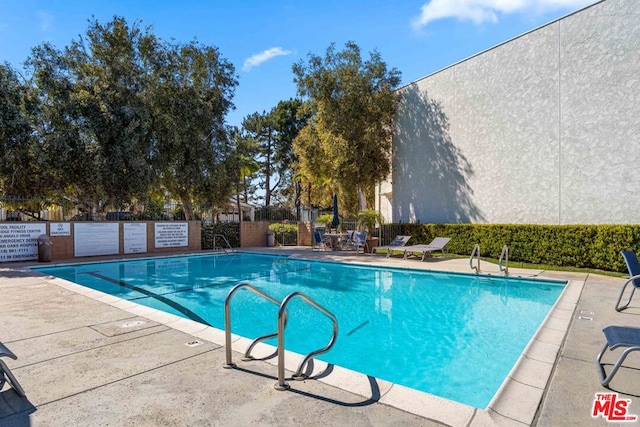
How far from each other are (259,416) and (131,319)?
3595 millimetres

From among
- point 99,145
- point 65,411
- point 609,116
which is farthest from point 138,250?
point 609,116

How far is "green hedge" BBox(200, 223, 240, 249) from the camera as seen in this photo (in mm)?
18281

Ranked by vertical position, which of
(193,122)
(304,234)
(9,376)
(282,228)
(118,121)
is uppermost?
(193,122)

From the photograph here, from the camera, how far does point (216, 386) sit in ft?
10.5

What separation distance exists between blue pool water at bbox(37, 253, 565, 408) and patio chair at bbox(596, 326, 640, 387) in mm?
1089

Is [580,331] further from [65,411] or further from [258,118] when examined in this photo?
[258,118]

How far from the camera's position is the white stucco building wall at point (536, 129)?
36.3ft

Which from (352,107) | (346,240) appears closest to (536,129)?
(352,107)

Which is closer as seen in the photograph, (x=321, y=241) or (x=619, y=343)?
(x=619, y=343)

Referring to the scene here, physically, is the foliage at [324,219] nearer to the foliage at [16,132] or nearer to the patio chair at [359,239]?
the patio chair at [359,239]

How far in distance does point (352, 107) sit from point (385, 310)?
477 inches

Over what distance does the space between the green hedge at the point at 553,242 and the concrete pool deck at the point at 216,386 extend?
6.54m

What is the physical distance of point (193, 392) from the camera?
3.09 m

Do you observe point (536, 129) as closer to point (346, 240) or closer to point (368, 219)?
point (368, 219)
